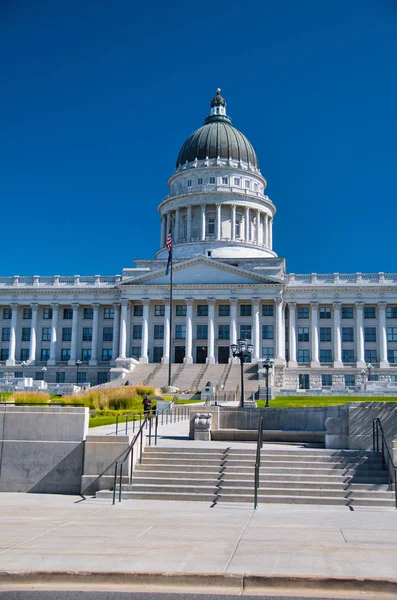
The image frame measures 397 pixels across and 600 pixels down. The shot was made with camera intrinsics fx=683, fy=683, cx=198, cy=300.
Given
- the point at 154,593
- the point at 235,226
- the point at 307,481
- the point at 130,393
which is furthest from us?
the point at 235,226

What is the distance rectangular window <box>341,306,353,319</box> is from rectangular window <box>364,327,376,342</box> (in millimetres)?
2652

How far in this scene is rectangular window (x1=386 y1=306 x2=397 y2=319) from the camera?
88238 mm

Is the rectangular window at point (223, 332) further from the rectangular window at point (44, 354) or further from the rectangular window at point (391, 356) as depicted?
the rectangular window at point (44, 354)

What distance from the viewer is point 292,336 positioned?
88.0m

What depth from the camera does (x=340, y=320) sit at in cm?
8825

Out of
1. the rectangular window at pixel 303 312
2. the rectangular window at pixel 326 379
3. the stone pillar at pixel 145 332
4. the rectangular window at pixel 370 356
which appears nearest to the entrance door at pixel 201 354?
the stone pillar at pixel 145 332

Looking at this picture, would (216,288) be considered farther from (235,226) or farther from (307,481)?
(307,481)

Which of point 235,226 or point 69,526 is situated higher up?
point 235,226

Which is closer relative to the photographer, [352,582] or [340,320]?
[352,582]

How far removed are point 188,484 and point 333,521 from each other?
524 cm

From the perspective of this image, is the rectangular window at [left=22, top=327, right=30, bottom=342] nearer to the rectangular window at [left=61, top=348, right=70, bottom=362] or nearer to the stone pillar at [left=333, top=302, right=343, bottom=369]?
the rectangular window at [left=61, top=348, right=70, bottom=362]

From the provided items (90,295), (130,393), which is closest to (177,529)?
(130,393)

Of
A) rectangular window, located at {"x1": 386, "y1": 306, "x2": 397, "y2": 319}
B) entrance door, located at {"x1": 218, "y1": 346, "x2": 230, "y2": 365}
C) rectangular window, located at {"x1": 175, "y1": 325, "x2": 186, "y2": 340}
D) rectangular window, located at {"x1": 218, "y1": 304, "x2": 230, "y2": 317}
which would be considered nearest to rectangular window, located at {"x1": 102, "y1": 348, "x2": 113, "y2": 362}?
rectangular window, located at {"x1": 175, "y1": 325, "x2": 186, "y2": 340}

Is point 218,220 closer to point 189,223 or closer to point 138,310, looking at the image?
point 189,223
